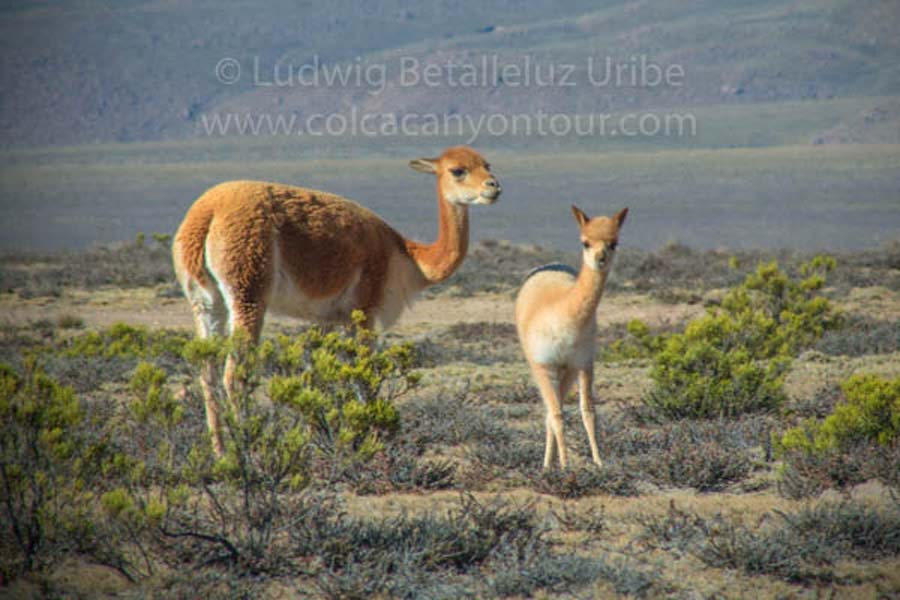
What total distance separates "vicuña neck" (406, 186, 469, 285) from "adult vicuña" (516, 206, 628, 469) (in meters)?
1.28

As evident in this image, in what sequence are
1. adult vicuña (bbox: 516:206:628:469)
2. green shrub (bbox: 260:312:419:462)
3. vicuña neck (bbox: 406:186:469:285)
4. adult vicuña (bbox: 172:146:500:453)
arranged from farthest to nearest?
vicuña neck (bbox: 406:186:469:285)
adult vicuña (bbox: 172:146:500:453)
adult vicuña (bbox: 516:206:628:469)
green shrub (bbox: 260:312:419:462)

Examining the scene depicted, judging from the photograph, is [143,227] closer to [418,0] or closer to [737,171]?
[737,171]

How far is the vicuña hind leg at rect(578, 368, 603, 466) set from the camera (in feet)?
22.9

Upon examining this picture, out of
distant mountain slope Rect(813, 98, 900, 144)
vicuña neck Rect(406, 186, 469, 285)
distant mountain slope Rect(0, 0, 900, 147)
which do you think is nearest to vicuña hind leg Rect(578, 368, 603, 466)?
vicuña neck Rect(406, 186, 469, 285)

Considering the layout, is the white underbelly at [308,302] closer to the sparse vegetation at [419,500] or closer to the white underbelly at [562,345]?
the sparse vegetation at [419,500]

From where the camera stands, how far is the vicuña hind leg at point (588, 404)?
698cm

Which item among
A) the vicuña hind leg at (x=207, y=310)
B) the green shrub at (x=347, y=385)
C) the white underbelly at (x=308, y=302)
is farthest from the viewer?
the white underbelly at (x=308, y=302)

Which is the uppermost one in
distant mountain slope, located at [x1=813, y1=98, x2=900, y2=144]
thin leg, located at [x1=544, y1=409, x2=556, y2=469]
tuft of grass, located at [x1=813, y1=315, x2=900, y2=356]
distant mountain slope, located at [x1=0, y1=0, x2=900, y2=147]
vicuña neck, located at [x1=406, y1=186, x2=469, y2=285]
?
distant mountain slope, located at [x1=0, y1=0, x2=900, y2=147]

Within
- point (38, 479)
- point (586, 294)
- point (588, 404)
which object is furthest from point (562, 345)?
point (38, 479)

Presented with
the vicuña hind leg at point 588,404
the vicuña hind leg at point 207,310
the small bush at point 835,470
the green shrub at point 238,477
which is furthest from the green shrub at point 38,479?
the small bush at point 835,470

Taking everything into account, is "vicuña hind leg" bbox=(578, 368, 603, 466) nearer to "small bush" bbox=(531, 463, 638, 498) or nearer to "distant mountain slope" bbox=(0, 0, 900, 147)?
"small bush" bbox=(531, 463, 638, 498)

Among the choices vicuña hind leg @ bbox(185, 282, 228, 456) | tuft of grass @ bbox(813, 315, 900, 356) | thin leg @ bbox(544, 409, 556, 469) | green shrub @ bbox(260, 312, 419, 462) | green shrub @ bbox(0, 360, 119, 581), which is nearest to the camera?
green shrub @ bbox(0, 360, 119, 581)

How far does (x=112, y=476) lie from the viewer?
6.08 m

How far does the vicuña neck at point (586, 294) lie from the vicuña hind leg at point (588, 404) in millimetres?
439
